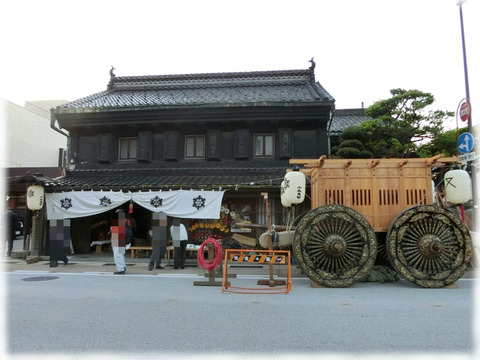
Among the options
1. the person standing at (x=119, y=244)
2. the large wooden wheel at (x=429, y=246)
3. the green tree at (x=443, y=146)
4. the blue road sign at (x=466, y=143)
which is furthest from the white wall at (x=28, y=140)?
the blue road sign at (x=466, y=143)

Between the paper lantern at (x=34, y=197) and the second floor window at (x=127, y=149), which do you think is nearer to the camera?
the paper lantern at (x=34, y=197)

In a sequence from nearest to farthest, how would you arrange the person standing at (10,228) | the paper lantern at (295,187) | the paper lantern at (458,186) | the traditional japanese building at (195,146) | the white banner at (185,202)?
the paper lantern at (458,186) < the paper lantern at (295,187) < the white banner at (185,202) < the traditional japanese building at (195,146) < the person standing at (10,228)

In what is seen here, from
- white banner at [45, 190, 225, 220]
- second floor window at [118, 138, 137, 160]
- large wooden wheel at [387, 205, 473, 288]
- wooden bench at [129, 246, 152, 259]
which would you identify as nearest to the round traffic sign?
large wooden wheel at [387, 205, 473, 288]

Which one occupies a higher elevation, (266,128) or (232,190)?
(266,128)

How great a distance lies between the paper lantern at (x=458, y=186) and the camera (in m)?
8.38

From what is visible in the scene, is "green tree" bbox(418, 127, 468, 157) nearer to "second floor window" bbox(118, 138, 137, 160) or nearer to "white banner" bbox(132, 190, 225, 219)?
"white banner" bbox(132, 190, 225, 219)

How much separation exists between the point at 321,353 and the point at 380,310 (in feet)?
8.10

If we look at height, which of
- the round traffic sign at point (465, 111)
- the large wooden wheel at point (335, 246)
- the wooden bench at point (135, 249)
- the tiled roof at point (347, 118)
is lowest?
the wooden bench at point (135, 249)

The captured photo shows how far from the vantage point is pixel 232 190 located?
43.8 ft

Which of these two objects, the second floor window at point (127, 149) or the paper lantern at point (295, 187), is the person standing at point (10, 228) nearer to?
the second floor window at point (127, 149)

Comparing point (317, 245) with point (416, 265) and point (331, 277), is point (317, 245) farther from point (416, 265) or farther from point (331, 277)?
point (416, 265)

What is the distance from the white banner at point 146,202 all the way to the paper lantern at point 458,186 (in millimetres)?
7584

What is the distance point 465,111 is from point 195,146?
11.0m

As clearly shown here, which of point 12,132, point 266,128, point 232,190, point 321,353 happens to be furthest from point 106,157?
Answer: point 12,132
